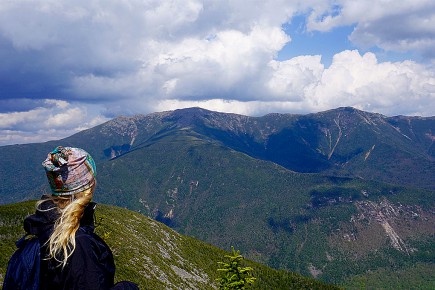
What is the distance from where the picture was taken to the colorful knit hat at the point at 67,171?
8.24 metres

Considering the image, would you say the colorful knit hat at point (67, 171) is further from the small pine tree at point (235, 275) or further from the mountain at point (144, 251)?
the mountain at point (144, 251)

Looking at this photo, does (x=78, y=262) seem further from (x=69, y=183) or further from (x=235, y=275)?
(x=235, y=275)

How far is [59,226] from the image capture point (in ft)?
24.7

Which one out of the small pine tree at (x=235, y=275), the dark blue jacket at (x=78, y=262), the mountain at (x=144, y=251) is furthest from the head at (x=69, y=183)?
the mountain at (x=144, y=251)

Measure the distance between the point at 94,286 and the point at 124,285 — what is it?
2.01ft

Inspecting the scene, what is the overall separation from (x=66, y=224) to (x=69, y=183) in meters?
1.04

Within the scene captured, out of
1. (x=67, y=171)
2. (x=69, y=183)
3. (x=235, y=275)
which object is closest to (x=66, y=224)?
(x=69, y=183)

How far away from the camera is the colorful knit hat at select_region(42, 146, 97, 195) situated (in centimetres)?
824

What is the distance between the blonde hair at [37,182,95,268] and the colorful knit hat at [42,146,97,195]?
16 cm

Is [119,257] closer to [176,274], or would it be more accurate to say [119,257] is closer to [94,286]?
[176,274]

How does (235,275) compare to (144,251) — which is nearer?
(235,275)

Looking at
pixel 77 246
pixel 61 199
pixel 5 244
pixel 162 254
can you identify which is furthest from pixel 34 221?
pixel 162 254

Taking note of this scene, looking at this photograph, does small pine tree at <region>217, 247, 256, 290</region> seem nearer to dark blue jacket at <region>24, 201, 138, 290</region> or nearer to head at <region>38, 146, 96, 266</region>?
head at <region>38, 146, 96, 266</region>

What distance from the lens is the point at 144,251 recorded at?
133375mm
